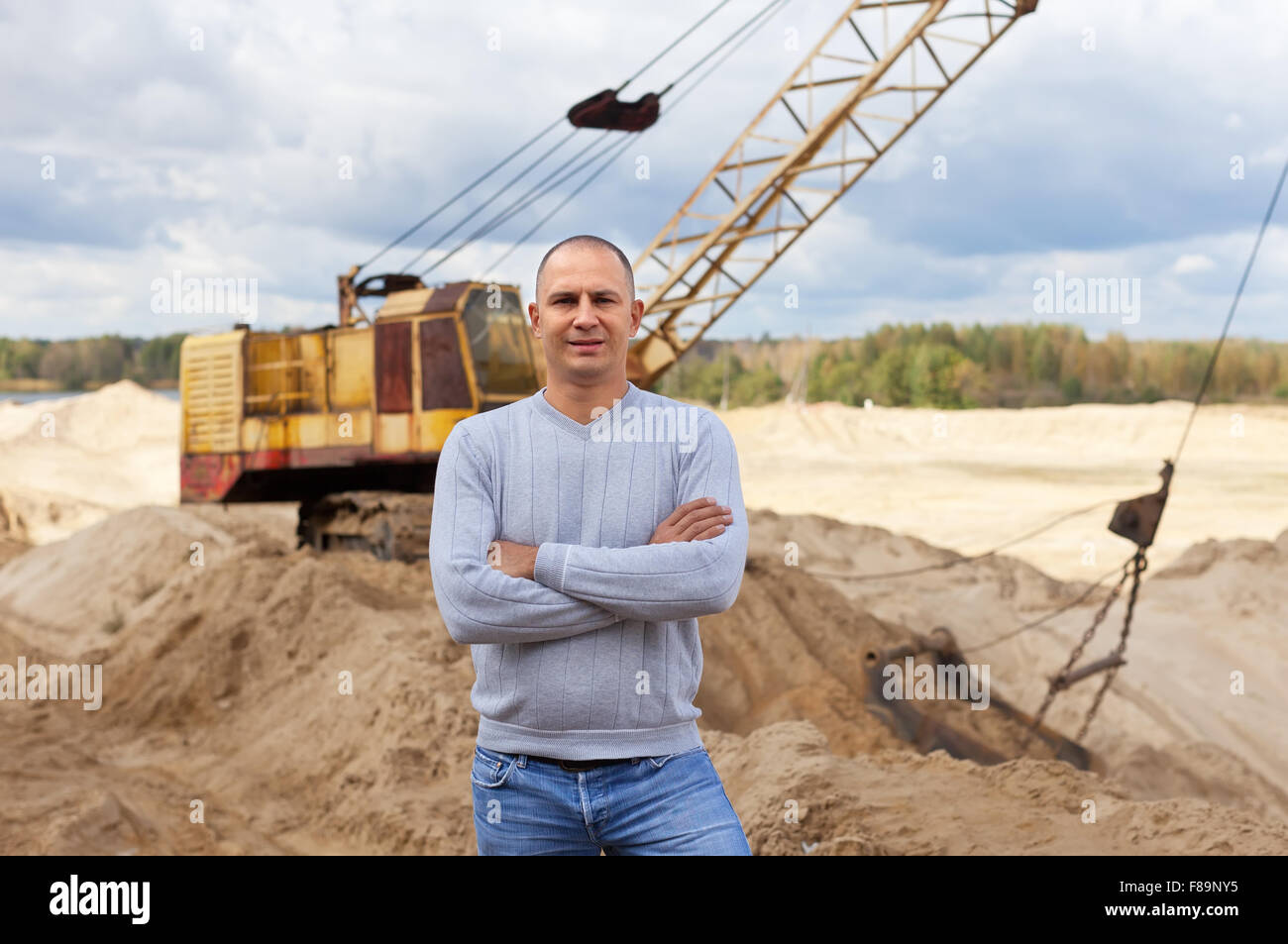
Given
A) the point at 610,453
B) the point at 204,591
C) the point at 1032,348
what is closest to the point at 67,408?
the point at 204,591

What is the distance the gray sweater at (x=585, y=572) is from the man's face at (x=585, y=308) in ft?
0.39

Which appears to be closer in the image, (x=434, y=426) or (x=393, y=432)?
(x=434, y=426)

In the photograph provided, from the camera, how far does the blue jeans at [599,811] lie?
194 cm

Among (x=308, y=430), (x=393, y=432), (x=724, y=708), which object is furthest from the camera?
(x=308, y=430)

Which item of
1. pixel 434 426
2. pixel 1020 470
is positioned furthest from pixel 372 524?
pixel 1020 470

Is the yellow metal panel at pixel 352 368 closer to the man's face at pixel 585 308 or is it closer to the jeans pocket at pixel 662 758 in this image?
the man's face at pixel 585 308

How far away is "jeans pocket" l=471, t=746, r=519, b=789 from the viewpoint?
6.46 ft

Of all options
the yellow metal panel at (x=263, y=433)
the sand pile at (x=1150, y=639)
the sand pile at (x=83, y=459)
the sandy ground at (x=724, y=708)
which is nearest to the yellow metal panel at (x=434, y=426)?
the sandy ground at (x=724, y=708)

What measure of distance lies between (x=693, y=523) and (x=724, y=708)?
6.79 meters

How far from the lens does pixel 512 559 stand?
2031 mm

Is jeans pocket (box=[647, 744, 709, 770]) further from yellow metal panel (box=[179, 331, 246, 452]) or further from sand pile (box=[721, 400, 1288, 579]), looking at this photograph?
sand pile (box=[721, 400, 1288, 579])

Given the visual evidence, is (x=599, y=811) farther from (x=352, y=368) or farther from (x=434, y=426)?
(x=352, y=368)

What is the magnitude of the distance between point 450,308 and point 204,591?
3.26m
